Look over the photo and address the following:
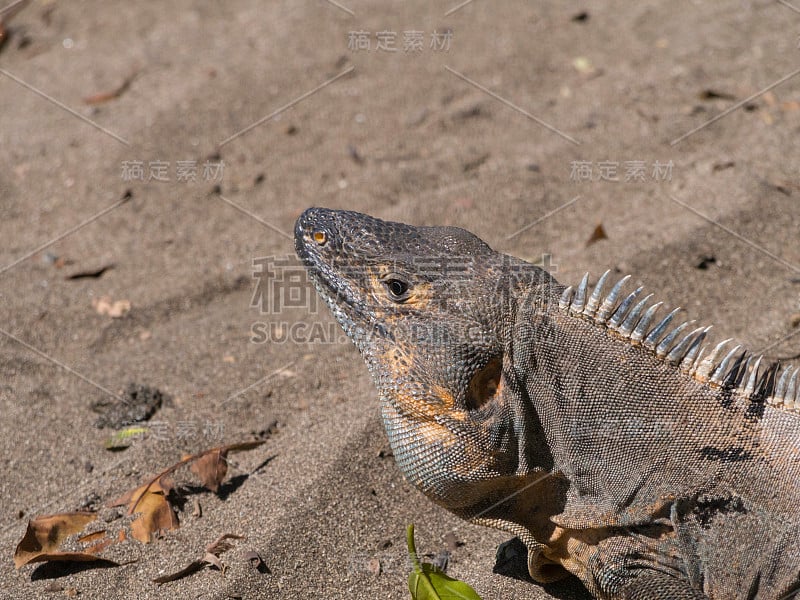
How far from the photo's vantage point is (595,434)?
4.16 metres

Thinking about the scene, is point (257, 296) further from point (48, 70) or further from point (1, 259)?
point (48, 70)

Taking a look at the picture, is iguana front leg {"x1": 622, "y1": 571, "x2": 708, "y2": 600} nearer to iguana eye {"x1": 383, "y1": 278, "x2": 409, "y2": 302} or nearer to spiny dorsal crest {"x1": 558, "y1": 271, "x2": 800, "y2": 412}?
spiny dorsal crest {"x1": 558, "y1": 271, "x2": 800, "y2": 412}

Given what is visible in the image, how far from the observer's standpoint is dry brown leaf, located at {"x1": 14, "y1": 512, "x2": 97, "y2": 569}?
500 cm

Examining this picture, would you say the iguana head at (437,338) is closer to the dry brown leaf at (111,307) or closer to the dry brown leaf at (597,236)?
the dry brown leaf at (597,236)

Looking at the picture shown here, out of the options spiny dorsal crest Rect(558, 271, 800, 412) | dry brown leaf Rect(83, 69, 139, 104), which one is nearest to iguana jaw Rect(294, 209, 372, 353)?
spiny dorsal crest Rect(558, 271, 800, 412)

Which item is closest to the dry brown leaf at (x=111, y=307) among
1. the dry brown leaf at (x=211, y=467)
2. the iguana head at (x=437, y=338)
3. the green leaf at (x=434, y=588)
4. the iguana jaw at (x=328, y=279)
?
the dry brown leaf at (x=211, y=467)

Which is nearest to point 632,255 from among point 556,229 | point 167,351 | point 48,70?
point 556,229

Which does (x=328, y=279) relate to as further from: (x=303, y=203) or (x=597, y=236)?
(x=303, y=203)

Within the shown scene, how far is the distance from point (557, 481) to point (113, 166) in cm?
701

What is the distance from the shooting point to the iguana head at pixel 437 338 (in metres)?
4.15

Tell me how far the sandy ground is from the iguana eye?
1.51 metres

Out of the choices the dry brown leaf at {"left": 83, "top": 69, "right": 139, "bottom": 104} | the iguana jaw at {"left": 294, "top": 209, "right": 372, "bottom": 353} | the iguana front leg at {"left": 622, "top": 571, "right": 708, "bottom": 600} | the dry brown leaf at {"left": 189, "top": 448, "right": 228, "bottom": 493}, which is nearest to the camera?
the iguana front leg at {"left": 622, "top": 571, "right": 708, "bottom": 600}

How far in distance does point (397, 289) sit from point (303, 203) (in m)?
4.51

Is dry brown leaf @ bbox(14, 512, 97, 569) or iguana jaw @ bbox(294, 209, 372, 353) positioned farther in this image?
dry brown leaf @ bbox(14, 512, 97, 569)
